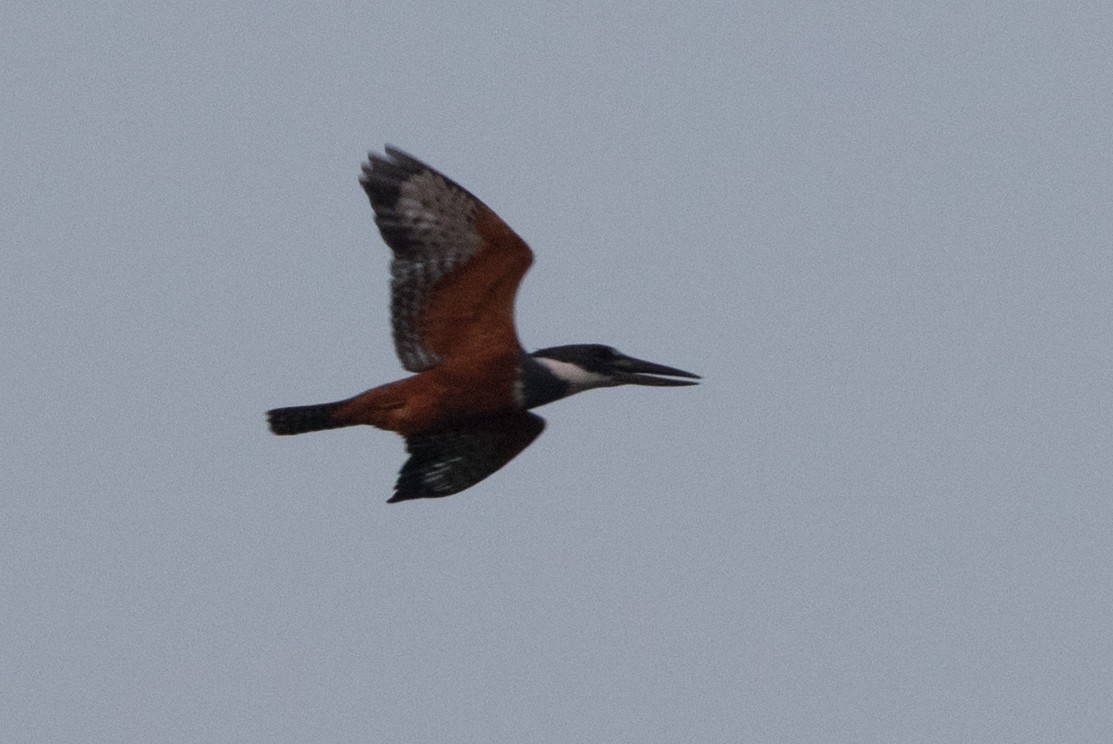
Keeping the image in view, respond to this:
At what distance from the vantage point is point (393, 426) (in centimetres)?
1798

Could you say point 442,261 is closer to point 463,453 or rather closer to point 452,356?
point 452,356

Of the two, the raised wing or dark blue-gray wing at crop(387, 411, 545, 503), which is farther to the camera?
dark blue-gray wing at crop(387, 411, 545, 503)

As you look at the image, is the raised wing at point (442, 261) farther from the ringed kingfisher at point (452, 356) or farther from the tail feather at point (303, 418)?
the tail feather at point (303, 418)

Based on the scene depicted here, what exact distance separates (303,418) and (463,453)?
3.78ft

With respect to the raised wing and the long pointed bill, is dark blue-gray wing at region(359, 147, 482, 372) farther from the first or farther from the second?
the long pointed bill

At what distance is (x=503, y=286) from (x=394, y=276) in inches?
26.7

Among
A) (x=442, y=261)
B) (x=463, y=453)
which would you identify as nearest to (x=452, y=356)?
(x=442, y=261)

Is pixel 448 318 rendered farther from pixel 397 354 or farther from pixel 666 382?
pixel 666 382

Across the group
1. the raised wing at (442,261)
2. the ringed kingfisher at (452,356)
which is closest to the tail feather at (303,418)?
the ringed kingfisher at (452,356)

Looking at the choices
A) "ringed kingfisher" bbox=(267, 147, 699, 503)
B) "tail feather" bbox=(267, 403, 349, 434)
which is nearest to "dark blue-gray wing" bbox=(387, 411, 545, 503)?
"ringed kingfisher" bbox=(267, 147, 699, 503)

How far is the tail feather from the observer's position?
17.9m

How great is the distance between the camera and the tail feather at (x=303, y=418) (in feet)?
58.8

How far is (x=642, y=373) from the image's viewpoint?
18.5 m

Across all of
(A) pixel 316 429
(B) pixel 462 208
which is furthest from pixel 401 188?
(A) pixel 316 429
